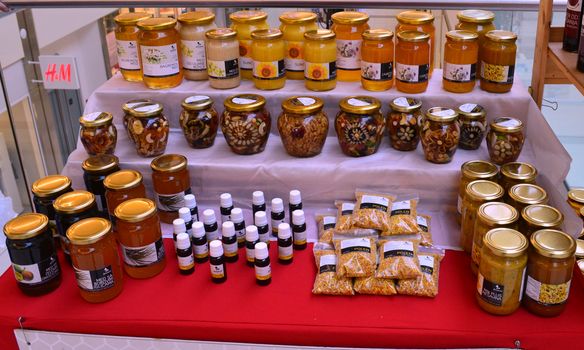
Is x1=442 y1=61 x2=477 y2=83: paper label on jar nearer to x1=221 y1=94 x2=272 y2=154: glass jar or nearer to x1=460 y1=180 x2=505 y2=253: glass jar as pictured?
x1=460 y1=180 x2=505 y2=253: glass jar

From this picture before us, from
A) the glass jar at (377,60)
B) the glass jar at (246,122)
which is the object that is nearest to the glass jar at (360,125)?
the glass jar at (377,60)

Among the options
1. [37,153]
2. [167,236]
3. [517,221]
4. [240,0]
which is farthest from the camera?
[37,153]

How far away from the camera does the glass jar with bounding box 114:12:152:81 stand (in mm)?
1981

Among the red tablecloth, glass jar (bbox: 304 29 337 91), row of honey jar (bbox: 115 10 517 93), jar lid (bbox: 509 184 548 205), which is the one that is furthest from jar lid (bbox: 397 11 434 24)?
the red tablecloth

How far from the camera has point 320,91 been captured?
6.26 ft

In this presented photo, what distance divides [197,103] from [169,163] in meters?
0.20

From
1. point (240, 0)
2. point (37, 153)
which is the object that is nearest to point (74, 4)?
point (240, 0)

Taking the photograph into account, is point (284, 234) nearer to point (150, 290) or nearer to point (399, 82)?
point (150, 290)

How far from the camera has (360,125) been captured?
5.75ft

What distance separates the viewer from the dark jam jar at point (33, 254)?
149 centimetres

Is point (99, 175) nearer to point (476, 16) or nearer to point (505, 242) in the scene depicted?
→ point (505, 242)

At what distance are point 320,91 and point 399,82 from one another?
0.78ft

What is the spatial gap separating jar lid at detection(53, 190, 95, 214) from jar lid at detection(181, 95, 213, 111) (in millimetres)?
382

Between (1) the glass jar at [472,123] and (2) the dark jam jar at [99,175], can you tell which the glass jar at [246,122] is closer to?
(2) the dark jam jar at [99,175]
